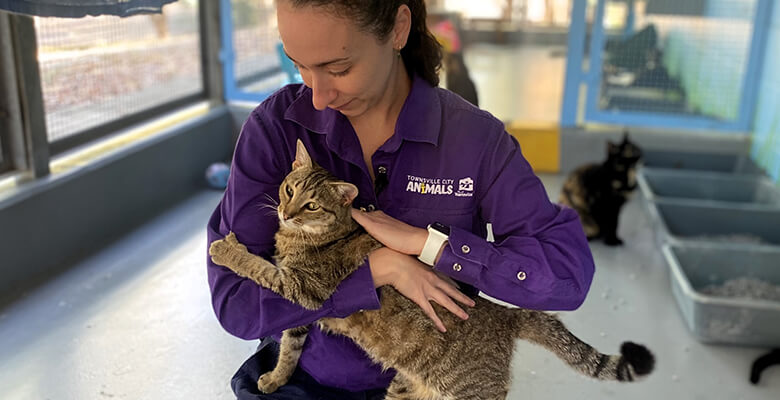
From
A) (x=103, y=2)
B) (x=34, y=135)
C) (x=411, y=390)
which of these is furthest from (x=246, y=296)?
(x=34, y=135)

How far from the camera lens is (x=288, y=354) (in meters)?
1.60

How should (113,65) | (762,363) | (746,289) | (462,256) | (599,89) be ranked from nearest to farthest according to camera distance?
1. (462,256)
2. (762,363)
3. (746,289)
4. (113,65)
5. (599,89)

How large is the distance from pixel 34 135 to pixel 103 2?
1314mm

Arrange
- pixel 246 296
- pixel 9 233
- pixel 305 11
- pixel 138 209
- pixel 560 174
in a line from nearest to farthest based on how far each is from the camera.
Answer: pixel 305 11 < pixel 246 296 < pixel 9 233 < pixel 138 209 < pixel 560 174

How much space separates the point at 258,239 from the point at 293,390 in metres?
0.36

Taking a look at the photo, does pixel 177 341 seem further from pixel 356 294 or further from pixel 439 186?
pixel 439 186

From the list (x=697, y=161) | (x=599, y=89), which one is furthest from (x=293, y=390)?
(x=697, y=161)

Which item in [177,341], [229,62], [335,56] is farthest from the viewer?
[229,62]

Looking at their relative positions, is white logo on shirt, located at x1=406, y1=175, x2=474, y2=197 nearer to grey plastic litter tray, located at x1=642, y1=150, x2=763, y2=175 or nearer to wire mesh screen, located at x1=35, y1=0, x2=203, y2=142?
wire mesh screen, located at x1=35, y1=0, x2=203, y2=142

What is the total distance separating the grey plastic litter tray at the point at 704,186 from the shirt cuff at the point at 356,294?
3029 mm

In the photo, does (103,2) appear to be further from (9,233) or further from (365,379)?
(365,379)

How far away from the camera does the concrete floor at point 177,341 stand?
7.73 feet

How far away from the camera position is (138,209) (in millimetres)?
3795

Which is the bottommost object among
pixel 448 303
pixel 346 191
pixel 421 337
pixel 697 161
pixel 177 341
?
pixel 177 341
